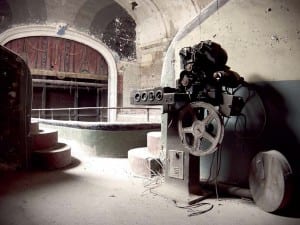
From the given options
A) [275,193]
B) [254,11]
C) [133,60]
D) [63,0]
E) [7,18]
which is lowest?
[275,193]

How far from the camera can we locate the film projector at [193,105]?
246cm

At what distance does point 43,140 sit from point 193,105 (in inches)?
104

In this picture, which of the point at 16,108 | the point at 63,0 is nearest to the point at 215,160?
the point at 16,108

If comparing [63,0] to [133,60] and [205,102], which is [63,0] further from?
[205,102]

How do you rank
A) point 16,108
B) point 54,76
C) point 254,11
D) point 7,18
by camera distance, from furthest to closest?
point 54,76 < point 7,18 < point 16,108 < point 254,11

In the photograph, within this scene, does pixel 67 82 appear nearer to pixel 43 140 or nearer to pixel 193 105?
pixel 43 140

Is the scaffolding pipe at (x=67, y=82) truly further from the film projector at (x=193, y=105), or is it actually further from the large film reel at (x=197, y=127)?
the large film reel at (x=197, y=127)

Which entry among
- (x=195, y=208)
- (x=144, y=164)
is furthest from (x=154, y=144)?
(x=195, y=208)

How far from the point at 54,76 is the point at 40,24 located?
6.39 feet

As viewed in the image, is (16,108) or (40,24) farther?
(40,24)

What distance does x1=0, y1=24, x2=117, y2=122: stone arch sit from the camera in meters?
8.69

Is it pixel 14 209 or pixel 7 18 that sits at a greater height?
pixel 7 18

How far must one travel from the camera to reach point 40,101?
11.0 meters

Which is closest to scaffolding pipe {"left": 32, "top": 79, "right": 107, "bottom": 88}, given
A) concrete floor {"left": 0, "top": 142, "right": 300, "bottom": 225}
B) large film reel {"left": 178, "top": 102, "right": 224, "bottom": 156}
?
concrete floor {"left": 0, "top": 142, "right": 300, "bottom": 225}
